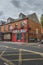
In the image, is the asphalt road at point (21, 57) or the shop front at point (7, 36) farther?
the shop front at point (7, 36)

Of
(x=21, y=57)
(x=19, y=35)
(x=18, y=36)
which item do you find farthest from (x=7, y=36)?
(x=21, y=57)

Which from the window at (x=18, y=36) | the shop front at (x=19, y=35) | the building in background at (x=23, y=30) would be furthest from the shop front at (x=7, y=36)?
the window at (x=18, y=36)

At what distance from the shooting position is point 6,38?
52.0m

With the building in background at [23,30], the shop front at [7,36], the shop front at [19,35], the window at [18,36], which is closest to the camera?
the building in background at [23,30]

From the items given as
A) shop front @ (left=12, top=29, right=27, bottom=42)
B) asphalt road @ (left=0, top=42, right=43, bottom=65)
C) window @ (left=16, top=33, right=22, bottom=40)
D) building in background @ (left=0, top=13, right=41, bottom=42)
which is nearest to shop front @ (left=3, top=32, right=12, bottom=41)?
building in background @ (left=0, top=13, right=41, bottom=42)

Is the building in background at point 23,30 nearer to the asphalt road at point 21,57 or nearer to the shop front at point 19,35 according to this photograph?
the shop front at point 19,35

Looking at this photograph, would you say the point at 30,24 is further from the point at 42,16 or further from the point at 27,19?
the point at 42,16

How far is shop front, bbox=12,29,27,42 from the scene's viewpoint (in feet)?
146

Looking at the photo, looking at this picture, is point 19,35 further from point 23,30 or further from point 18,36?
point 23,30

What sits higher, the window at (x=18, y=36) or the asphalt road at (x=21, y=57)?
the window at (x=18, y=36)

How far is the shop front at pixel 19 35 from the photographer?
1750 inches

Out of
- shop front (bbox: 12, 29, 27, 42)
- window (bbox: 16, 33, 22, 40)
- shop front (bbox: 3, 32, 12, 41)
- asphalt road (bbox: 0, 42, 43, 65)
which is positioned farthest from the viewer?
shop front (bbox: 3, 32, 12, 41)

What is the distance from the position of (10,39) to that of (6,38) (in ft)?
Result: 6.94

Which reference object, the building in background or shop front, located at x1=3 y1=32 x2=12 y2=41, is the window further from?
shop front, located at x1=3 y1=32 x2=12 y2=41
